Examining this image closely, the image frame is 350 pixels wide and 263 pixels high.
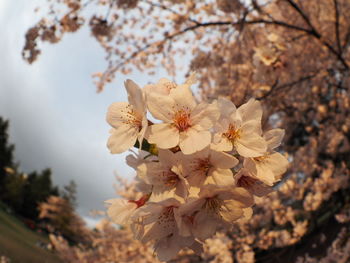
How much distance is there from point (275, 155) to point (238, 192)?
0.19 metres

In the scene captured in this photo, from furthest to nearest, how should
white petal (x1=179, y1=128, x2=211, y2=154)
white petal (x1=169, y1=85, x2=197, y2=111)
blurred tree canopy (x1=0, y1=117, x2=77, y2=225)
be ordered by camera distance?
blurred tree canopy (x1=0, y1=117, x2=77, y2=225)
white petal (x1=169, y1=85, x2=197, y2=111)
white petal (x1=179, y1=128, x2=211, y2=154)

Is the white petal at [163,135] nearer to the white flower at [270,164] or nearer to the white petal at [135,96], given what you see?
the white petal at [135,96]

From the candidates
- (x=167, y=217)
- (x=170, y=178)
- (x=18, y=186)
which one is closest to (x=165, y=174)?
(x=170, y=178)

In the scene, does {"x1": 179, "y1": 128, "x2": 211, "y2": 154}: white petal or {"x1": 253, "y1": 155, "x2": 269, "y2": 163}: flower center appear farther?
{"x1": 253, "y1": 155, "x2": 269, "y2": 163}: flower center

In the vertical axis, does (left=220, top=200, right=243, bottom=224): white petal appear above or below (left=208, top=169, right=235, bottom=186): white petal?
below

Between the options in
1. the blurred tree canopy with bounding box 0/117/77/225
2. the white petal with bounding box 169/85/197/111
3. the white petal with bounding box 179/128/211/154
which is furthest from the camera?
the blurred tree canopy with bounding box 0/117/77/225

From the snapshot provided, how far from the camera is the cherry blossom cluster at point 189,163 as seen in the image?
77cm

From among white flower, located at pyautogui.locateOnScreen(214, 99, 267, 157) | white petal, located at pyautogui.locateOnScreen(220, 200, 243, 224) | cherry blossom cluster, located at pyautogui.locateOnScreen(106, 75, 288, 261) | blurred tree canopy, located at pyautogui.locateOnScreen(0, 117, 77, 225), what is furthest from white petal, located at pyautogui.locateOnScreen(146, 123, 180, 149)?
blurred tree canopy, located at pyautogui.locateOnScreen(0, 117, 77, 225)

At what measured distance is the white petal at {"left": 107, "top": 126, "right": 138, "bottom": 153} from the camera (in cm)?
85

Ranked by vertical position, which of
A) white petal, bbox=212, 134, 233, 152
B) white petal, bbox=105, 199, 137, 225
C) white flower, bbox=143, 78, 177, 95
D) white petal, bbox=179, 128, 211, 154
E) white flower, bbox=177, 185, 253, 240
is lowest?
white petal, bbox=105, 199, 137, 225

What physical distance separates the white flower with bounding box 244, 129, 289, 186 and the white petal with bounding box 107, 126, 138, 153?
1.02ft

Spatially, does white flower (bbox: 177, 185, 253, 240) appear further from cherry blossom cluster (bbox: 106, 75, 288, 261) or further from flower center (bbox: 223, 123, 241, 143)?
flower center (bbox: 223, 123, 241, 143)

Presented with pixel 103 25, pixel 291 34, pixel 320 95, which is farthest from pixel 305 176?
pixel 103 25

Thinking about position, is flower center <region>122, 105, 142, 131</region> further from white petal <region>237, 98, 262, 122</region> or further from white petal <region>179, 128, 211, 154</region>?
white petal <region>237, 98, 262, 122</region>
